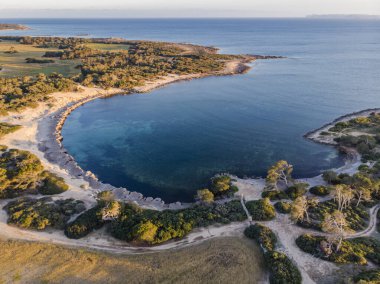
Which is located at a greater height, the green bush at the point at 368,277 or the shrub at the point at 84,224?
the green bush at the point at 368,277

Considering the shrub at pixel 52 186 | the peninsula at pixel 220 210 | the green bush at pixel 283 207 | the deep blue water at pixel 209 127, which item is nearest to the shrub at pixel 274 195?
the peninsula at pixel 220 210

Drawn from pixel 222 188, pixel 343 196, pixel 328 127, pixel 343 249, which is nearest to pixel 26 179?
pixel 222 188

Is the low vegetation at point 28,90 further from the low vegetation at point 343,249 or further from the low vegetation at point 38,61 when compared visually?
the low vegetation at point 343,249

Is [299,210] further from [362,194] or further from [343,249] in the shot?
[362,194]

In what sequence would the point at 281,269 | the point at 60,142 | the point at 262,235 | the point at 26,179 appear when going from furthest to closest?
the point at 60,142
the point at 26,179
the point at 262,235
the point at 281,269

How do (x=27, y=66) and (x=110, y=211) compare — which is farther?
(x=27, y=66)

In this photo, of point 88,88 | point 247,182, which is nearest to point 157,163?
point 247,182

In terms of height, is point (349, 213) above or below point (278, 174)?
below

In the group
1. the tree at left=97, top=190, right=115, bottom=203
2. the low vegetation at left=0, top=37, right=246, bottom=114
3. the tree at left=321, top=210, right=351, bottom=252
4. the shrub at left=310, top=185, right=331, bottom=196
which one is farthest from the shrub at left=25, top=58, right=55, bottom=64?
the tree at left=321, top=210, right=351, bottom=252
